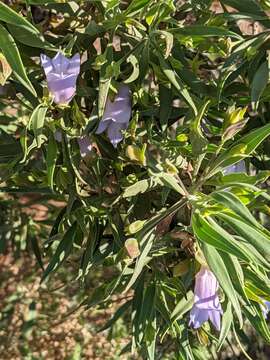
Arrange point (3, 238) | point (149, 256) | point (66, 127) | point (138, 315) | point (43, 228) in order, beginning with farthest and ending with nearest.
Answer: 1. point (43, 228)
2. point (3, 238)
3. point (138, 315)
4. point (149, 256)
5. point (66, 127)

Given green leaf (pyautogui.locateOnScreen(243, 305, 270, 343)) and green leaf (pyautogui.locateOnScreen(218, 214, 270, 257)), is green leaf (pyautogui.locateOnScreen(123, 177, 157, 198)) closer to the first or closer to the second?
green leaf (pyautogui.locateOnScreen(218, 214, 270, 257))

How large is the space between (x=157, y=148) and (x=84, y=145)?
167mm

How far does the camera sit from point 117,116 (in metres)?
1.24

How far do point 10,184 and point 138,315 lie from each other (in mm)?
443

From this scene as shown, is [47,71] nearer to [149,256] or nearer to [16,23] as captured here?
[16,23]

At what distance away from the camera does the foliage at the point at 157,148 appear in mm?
1152

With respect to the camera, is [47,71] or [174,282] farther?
[174,282]

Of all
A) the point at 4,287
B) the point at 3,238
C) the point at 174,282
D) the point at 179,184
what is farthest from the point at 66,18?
the point at 4,287

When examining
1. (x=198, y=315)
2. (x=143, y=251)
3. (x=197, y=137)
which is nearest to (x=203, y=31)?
(x=197, y=137)

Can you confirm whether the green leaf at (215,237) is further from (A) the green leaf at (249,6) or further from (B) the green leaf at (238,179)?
(A) the green leaf at (249,6)

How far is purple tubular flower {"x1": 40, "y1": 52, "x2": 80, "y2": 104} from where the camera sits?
115cm

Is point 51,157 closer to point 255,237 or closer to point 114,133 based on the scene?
point 114,133

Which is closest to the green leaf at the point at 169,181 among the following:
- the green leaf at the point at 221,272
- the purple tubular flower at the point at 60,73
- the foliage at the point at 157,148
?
the foliage at the point at 157,148

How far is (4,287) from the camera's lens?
2.55 metres
